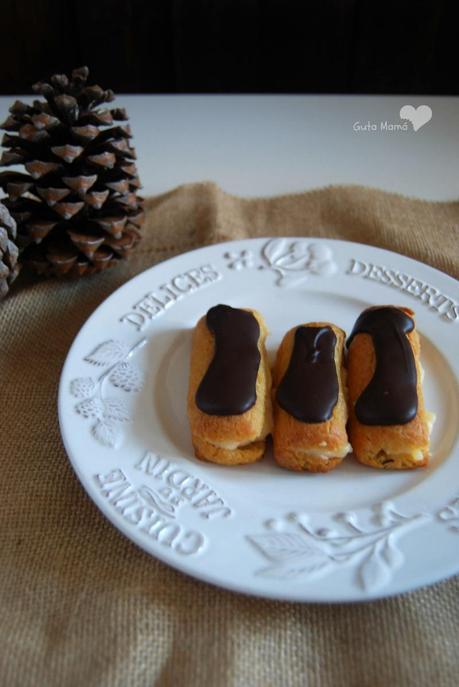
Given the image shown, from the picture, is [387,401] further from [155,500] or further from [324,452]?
[155,500]

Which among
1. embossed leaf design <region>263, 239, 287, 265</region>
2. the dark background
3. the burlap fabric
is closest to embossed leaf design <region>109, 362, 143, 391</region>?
the burlap fabric

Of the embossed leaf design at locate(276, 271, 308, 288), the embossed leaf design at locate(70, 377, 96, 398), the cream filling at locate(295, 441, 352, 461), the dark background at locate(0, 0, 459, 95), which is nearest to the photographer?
the cream filling at locate(295, 441, 352, 461)

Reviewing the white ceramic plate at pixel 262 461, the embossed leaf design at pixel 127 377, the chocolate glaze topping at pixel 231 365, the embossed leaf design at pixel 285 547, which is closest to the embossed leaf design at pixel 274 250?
the white ceramic plate at pixel 262 461

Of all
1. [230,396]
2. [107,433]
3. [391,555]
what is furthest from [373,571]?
[107,433]

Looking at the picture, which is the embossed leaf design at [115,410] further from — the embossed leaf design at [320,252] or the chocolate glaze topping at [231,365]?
the embossed leaf design at [320,252]

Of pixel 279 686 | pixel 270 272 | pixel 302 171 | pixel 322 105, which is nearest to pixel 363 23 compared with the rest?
pixel 322 105

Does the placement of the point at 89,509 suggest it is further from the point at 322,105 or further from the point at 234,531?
the point at 322,105

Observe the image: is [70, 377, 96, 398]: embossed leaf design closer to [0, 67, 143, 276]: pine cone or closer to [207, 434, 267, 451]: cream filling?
[207, 434, 267, 451]: cream filling
